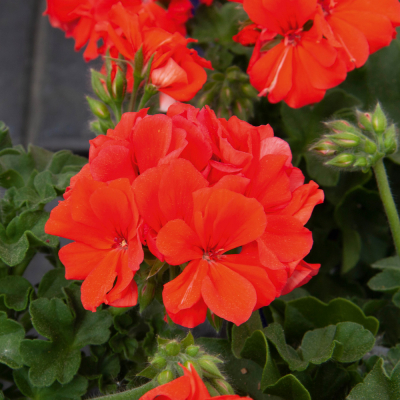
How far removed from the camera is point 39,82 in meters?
1.39

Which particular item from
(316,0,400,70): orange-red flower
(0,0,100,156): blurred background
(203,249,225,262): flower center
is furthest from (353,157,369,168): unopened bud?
(0,0,100,156): blurred background

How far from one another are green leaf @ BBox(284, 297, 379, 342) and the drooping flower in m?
0.23

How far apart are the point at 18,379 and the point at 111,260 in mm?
226

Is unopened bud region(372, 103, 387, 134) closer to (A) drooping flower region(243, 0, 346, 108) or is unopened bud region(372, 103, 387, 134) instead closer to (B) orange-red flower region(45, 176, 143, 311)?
(A) drooping flower region(243, 0, 346, 108)

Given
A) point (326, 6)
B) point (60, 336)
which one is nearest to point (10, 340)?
point (60, 336)

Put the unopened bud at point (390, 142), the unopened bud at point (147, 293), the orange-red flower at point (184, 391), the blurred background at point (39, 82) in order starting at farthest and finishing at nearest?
the blurred background at point (39, 82), the unopened bud at point (390, 142), the unopened bud at point (147, 293), the orange-red flower at point (184, 391)

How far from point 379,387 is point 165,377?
0.20 metres

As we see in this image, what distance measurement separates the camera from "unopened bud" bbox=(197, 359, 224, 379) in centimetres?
40

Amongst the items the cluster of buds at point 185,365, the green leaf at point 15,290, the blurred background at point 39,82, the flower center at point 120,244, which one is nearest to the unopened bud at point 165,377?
the cluster of buds at point 185,365

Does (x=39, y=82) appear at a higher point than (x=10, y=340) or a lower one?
lower

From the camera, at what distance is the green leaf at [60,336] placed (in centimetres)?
51

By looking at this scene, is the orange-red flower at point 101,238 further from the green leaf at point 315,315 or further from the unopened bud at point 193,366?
the green leaf at point 315,315

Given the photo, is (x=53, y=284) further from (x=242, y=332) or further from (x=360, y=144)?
(x=360, y=144)

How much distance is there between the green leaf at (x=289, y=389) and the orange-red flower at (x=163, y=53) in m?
0.30
